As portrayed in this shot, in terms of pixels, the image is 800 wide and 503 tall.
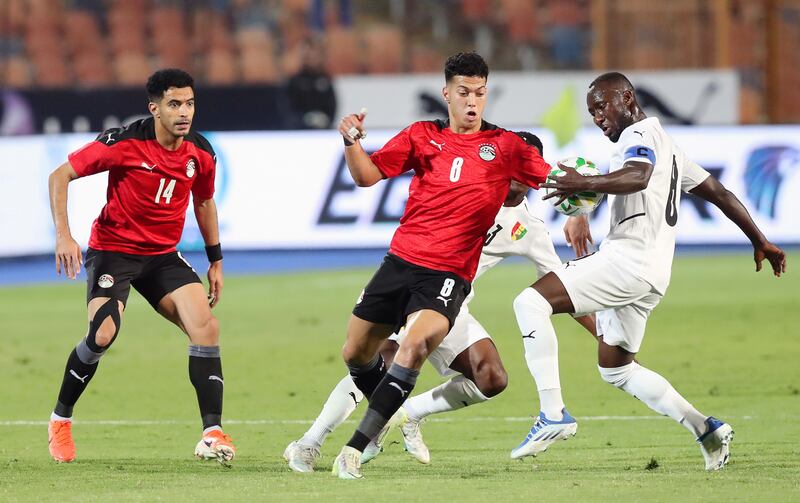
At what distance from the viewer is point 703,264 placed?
17.4m

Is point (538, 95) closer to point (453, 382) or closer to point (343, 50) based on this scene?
point (343, 50)

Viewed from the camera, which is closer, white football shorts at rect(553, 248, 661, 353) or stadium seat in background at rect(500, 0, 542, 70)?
white football shorts at rect(553, 248, 661, 353)

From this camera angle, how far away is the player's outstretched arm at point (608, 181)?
20.7ft

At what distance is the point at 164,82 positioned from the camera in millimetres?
7141

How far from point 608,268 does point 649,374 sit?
595mm

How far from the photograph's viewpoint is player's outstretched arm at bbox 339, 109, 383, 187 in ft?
20.2

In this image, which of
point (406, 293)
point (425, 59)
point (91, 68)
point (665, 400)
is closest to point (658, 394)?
point (665, 400)

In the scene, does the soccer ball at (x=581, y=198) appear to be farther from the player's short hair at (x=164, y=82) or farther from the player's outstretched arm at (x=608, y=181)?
the player's short hair at (x=164, y=82)

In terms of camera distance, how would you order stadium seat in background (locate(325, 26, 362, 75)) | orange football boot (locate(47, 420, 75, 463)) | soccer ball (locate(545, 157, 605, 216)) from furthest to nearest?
stadium seat in background (locate(325, 26, 362, 75)) → orange football boot (locate(47, 420, 75, 463)) → soccer ball (locate(545, 157, 605, 216))

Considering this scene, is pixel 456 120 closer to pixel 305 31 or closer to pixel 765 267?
pixel 765 267

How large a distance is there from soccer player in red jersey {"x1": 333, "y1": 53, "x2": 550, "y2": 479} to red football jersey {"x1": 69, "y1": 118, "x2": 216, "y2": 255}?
52.3 inches

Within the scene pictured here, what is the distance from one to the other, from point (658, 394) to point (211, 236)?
8.60 feet

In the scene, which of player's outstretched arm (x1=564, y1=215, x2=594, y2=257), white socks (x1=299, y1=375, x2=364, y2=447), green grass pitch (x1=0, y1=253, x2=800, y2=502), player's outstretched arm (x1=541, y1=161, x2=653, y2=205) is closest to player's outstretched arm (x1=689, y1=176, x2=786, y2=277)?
player's outstretched arm (x1=564, y1=215, x2=594, y2=257)

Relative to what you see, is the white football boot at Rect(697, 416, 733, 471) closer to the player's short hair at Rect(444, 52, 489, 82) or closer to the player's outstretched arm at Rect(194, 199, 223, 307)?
the player's short hair at Rect(444, 52, 489, 82)
